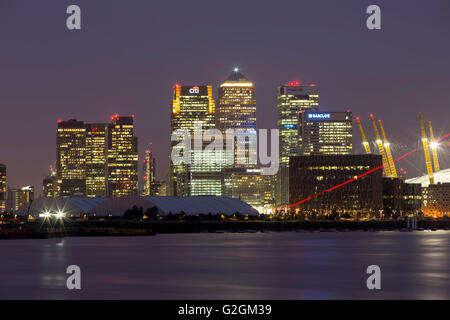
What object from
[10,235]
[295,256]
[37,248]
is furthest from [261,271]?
[10,235]

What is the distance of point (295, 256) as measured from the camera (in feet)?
434

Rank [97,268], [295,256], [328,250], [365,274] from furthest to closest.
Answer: [328,250] < [295,256] < [97,268] < [365,274]

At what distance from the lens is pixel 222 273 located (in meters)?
101

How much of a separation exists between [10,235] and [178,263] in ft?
300

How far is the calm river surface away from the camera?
79688 millimetres

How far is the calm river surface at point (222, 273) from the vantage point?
7969 cm

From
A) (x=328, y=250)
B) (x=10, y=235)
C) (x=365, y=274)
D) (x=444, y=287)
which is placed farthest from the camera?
(x=10, y=235)
